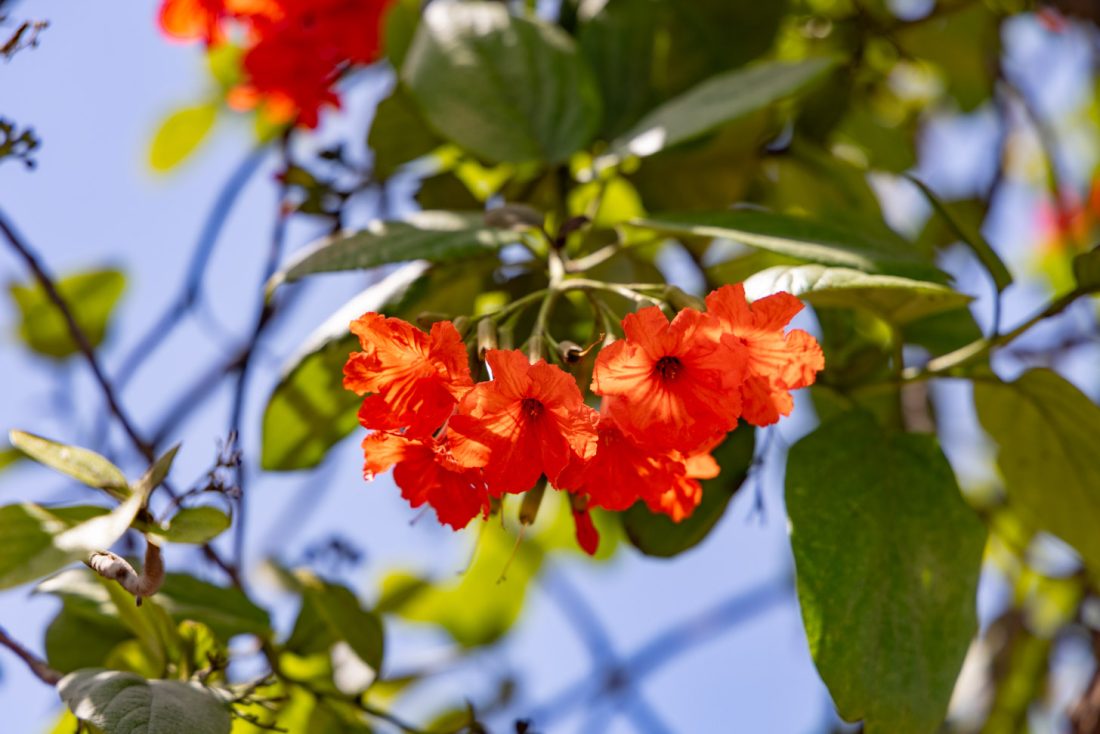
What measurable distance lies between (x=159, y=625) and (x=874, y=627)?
1.79 feet

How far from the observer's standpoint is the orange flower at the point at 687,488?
2.59 feet

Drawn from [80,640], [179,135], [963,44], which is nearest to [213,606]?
[80,640]

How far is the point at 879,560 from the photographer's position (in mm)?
842

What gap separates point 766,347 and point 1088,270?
0.35 meters

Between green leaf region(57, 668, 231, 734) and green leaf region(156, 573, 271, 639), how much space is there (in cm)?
14

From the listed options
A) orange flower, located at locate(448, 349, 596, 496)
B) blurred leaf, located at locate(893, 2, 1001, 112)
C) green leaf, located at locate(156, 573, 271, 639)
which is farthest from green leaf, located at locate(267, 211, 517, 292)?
blurred leaf, located at locate(893, 2, 1001, 112)

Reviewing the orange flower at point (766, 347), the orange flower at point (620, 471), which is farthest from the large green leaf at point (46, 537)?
the orange flower at point (766, 347)

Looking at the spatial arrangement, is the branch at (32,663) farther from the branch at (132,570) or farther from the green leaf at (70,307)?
the green leaf at (70,307)

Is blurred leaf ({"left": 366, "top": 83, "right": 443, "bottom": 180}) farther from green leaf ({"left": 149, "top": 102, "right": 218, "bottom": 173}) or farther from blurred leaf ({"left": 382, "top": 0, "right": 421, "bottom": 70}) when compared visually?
green leaf ({"left": 149, "top": 102, "right": 218, "bottom": 173})

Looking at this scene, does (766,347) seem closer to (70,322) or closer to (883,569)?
(883,569)

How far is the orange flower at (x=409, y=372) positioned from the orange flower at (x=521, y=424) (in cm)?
2

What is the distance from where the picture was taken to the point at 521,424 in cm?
69

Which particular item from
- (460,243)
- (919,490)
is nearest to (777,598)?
(919,490)

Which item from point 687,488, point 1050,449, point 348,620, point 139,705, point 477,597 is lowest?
point 477,597
